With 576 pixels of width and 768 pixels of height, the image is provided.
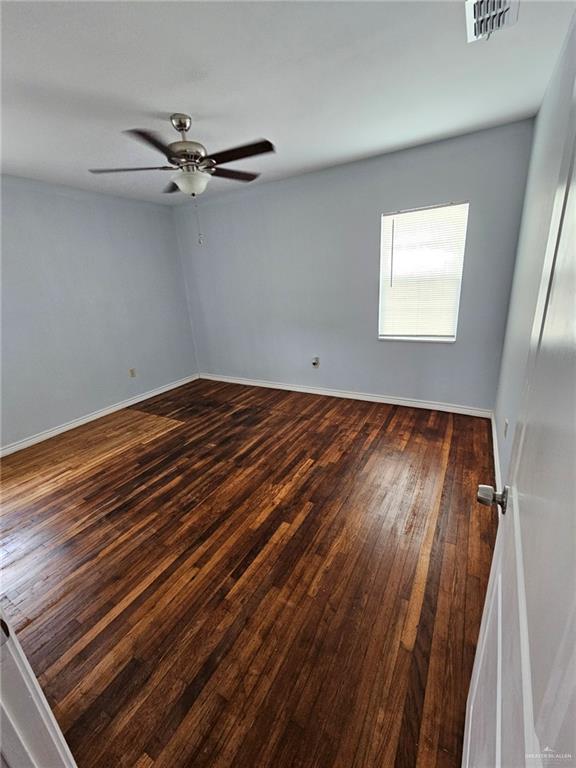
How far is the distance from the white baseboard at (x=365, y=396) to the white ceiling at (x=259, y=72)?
7.72 ft

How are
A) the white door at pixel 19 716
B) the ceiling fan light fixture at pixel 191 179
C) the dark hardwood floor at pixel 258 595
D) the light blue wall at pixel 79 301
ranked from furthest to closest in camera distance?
the light blue wall at pixel 79 301 < the ceiling fan light fixture at pixel 191 179 < the dark hardwood floor at pixel 258 595 < the white door at pixel 19 716

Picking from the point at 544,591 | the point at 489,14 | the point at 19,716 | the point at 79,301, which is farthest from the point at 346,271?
the point at 19,716

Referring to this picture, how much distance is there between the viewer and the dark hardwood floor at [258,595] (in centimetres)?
108

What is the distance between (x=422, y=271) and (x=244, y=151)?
1.98 metres

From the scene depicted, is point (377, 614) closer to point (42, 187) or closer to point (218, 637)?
point (218, 637)

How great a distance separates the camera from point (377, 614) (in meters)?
1.41

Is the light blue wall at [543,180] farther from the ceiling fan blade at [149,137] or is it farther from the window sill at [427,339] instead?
the ceiling fan blade at [149,137]

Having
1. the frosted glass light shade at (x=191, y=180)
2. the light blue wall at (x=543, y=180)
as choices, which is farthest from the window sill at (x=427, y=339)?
the frosted glass light shade at (x=191, y=180)

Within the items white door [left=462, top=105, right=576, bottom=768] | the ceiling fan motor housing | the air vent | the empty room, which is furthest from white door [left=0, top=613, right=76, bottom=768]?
the air vent

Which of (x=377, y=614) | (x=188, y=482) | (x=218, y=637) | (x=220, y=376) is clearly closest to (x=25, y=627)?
(x=218, y=637)

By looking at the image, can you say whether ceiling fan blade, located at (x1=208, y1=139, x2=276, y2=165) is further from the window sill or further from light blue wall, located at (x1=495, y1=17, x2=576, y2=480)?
the window sill

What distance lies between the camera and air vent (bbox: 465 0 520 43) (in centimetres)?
117

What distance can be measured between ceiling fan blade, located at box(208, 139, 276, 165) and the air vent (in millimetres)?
949

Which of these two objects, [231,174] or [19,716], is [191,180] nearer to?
[231,174]
